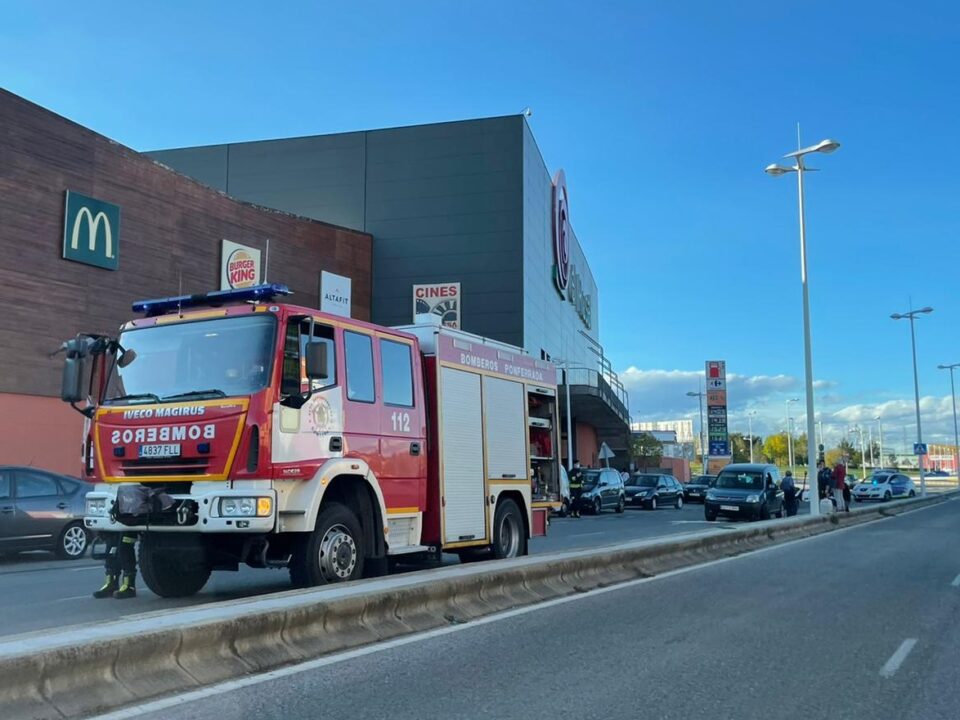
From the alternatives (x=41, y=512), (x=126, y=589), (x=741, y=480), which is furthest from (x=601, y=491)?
(x=126, y=589)

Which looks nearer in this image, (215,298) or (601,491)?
(215,298)

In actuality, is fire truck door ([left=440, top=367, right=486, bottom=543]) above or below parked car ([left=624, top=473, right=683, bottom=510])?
above

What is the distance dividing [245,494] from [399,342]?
2.84 m

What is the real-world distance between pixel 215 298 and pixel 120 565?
2.89 meters

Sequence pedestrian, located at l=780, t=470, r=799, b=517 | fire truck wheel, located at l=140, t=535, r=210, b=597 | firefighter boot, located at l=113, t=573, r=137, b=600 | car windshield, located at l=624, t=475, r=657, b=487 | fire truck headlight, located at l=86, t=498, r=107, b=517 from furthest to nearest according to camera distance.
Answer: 1. car windshield, located at l=624, t=475, r=657, b=487
2. pedestrian, located at l=780, t=470, r=799, b=517
3. fire truck wheel, located at l=140, t=535, r=210, b=597
4. firefighter boot, located at l=113, t=573, r=137, b=600
5. fire truck headlight, located at l=86, t=498, r=107, b=517

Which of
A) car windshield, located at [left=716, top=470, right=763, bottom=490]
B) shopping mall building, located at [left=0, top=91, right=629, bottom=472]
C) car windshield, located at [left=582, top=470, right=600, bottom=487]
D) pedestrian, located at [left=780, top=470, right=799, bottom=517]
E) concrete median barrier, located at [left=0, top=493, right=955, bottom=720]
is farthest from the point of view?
car windshield, located at [left=582, top=470, right=600, bottom=487]

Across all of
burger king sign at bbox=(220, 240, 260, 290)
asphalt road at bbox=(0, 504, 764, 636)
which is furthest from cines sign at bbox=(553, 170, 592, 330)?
asphalt road at bbox=(0, 504, 764, 636)

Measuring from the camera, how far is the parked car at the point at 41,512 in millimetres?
13914

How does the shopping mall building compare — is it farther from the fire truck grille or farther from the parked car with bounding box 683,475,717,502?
the fire truck grille

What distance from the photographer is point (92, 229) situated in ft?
82.7

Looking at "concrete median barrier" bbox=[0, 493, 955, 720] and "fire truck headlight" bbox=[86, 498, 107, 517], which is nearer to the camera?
"concrete median barrier" bbox=[0, 493, 955, 720]

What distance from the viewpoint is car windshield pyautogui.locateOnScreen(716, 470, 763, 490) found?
2772 cm

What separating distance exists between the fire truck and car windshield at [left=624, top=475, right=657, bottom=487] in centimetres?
2850

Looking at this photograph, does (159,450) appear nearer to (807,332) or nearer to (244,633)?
(244,633)
